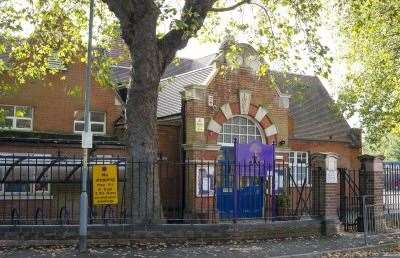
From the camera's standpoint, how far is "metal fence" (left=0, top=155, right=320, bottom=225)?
13.6 metres

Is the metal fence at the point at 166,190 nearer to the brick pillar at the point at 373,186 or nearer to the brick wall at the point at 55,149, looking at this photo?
the brick wall at the point at 55,149

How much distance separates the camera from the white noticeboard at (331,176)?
1577 cm

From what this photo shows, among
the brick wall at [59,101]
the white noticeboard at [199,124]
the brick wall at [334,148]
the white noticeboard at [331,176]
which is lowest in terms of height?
the white noticeboard at [331,176]

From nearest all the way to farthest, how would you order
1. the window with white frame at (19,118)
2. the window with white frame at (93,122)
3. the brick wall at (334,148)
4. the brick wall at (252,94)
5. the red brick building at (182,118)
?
1. the red brick building at (182,118)
2. the window with white frame at (19,118)
3. the brick wall at (252,94)
4. the window with white frame at (93,122)
5. the brick wall at (334,148)

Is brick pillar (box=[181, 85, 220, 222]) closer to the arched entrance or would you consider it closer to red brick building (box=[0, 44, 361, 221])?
red brick building (box=[0, 44, 361, 221])

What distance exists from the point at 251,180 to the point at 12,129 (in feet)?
30.5

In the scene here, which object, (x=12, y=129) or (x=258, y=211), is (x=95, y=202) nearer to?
(x=258, y=211)

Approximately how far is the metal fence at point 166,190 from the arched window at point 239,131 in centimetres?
215

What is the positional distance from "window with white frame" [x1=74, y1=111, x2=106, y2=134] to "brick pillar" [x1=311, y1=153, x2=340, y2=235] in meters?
9.82

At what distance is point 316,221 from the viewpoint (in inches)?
606

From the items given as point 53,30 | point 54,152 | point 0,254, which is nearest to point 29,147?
point 54,152

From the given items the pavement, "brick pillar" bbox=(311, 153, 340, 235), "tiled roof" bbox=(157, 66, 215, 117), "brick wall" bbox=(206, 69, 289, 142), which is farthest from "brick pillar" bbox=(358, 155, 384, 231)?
"tiled roof" bbox=(157, 66, 215, 117)

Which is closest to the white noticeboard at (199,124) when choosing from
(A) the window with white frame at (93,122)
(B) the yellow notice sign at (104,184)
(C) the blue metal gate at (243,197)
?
(C) the blue metal gate at (243,197)

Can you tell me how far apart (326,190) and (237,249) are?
4.22 m
